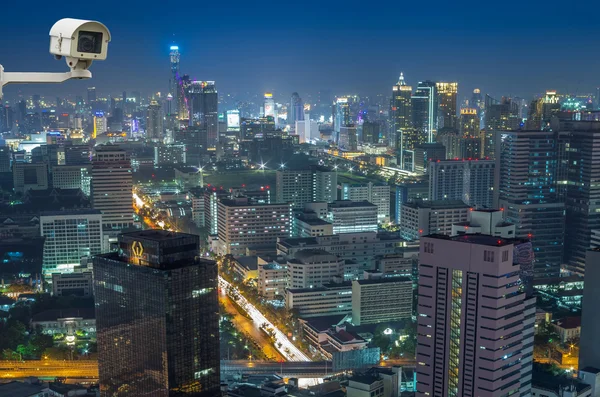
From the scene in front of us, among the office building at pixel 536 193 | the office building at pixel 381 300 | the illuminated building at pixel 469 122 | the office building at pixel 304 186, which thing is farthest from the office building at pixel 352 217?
the illuminated building at pixel 469 122

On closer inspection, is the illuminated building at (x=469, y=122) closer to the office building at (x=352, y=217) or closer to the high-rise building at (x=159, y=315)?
the office building at (x=352, y=217)

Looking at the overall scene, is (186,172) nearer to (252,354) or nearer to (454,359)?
(252,354)

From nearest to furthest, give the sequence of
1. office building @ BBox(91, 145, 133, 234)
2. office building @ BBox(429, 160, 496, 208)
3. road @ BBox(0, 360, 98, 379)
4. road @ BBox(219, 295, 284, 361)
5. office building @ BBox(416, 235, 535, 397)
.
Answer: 1. office building @ BBox(416, 235, 535, 397)
2. road @ BBox(0, 360, 98, 379)
3. road @ BBox(219, 295, 284, 361)
4. office building @ BBox(91, 145, 133, 234)
5. office building @ BBox(429, 160, 496, 208)

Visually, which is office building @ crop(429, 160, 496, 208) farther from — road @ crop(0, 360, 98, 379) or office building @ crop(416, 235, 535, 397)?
office building @ crop(416, 235, 535, 397)

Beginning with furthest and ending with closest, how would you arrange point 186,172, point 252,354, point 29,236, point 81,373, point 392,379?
point 186,172 < point 29,236 < point 252,354 < point 81,373 < point 392,379

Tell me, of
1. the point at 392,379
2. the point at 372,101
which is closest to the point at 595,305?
the point at 392,379

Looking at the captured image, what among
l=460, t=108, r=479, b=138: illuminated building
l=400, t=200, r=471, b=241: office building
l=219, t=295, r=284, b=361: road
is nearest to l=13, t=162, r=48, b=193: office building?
l=400, t=200, r=471, b=241: office building

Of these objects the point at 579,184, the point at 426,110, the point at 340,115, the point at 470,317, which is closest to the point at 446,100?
the point at 426,110
